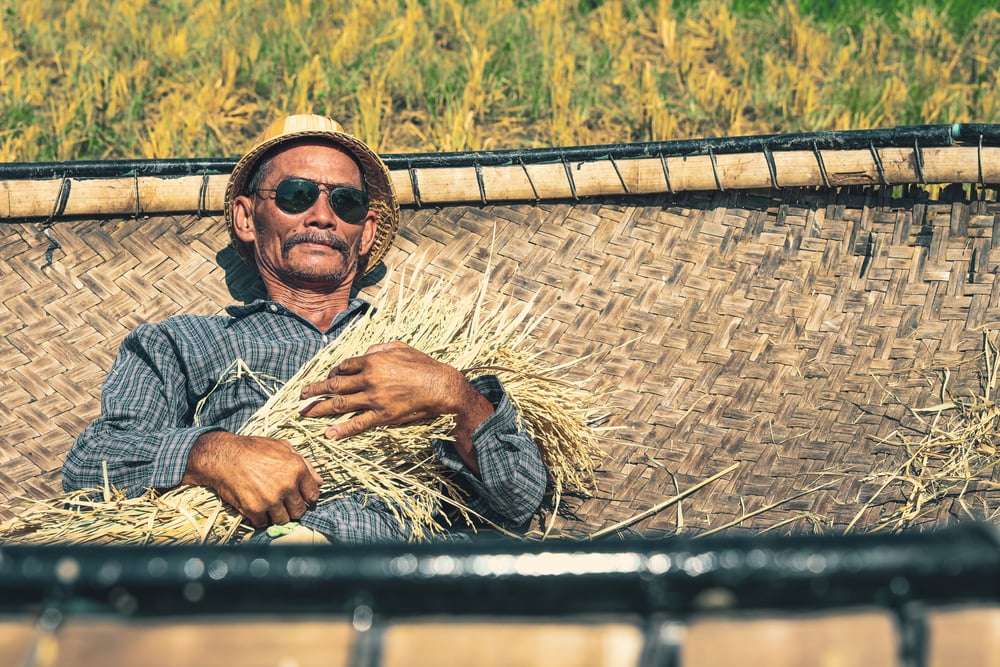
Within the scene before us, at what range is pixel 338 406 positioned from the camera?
97.4 inches

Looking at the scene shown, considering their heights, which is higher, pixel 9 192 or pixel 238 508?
pixel 9 192

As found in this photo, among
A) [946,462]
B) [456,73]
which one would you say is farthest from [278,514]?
[456,73]

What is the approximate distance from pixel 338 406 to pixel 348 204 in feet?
2.24

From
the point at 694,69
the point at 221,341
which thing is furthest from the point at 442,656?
the point at 694,69

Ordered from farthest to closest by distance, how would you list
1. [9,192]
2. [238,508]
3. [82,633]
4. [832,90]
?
[832,90]
[9,192]
[238,508]
[82,633]

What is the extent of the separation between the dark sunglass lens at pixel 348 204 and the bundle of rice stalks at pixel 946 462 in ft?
4.88

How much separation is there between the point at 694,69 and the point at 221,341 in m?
3.21

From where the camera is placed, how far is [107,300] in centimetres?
331

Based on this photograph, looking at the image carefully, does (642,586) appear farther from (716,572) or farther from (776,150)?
(776,150)

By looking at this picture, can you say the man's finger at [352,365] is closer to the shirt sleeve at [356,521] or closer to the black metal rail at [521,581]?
the shirt sleeve at [356,521]

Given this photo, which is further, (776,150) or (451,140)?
(451,140)

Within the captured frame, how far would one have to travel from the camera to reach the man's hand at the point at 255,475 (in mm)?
2260

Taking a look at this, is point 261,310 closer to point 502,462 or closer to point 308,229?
point 308,229

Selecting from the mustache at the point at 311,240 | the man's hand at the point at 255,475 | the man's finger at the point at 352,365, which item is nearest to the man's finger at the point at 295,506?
the man's hand at the point at 255,475
